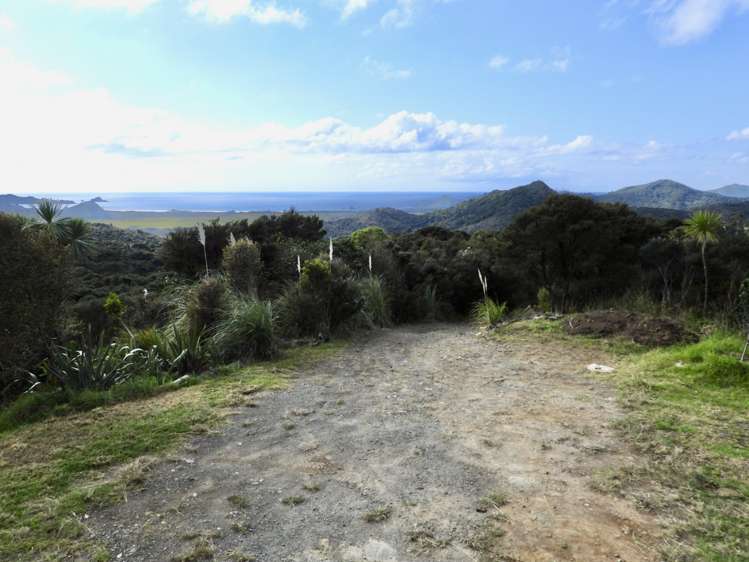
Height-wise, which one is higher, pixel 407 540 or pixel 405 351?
pixel 407 540

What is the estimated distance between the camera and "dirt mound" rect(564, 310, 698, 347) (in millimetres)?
7484

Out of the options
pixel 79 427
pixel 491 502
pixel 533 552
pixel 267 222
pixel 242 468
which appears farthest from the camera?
pixel 267 222

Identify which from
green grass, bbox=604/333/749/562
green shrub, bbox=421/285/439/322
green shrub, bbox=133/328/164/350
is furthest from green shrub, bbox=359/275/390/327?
green grass, bbox=604/333/749/562

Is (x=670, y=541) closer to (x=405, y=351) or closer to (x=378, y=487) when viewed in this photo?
(x=378, y=487)

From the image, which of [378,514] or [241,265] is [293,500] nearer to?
[378,514]

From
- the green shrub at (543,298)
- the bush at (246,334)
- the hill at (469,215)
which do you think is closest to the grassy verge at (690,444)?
the bush at (246,334)

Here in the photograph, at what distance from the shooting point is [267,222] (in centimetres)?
2512

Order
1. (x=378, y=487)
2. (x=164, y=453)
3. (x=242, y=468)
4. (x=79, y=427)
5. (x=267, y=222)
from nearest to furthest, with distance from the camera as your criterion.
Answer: (x=378, y=487)
(x=242, y=468)
(x=164, y=453)
(x=79, y=427)
(x=267, y=222)

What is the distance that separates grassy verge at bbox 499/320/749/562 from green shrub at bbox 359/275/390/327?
16.2 ft

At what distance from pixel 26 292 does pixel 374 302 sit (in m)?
6.61

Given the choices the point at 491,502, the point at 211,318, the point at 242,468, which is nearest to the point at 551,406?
the point at 491,502

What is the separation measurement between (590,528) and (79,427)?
425 centimetres

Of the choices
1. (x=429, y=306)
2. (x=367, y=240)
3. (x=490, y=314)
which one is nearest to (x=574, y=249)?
(x=429, y=306)

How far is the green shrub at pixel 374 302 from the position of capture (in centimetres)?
1059
